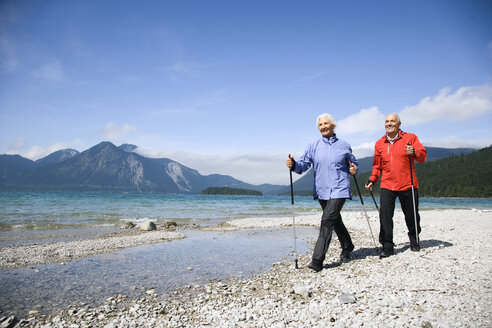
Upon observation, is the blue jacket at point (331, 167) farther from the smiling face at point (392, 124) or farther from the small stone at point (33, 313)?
the small stone at point (33, 313)

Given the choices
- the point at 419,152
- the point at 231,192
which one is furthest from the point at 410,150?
the point at 231,192

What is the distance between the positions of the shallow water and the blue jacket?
254 centimetres

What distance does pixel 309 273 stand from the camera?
18.4ft

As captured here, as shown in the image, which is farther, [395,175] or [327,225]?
[395,175]

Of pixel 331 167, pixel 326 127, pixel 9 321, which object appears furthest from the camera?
pixel 326 127

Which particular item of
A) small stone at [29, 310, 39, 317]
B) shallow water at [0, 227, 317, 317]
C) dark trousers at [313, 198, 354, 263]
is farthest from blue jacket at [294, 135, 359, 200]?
small stone at [29, 310, 39, 317]

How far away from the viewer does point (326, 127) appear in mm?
6012

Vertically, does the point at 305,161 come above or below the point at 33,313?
above

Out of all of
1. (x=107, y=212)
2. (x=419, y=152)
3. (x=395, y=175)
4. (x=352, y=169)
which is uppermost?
(x=419, y=152)

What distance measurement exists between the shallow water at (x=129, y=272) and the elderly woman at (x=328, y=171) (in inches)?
74.8

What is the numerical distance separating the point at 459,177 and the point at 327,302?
175 meters

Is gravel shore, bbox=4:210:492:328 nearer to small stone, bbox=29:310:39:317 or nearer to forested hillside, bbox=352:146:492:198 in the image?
small stone, bbox=29:310:39:317

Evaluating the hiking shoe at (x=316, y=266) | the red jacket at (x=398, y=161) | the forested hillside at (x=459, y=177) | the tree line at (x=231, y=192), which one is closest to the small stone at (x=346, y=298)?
the hiking shoe at (x=316, y=266)

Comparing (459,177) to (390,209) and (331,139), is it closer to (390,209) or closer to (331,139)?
(390,209)
